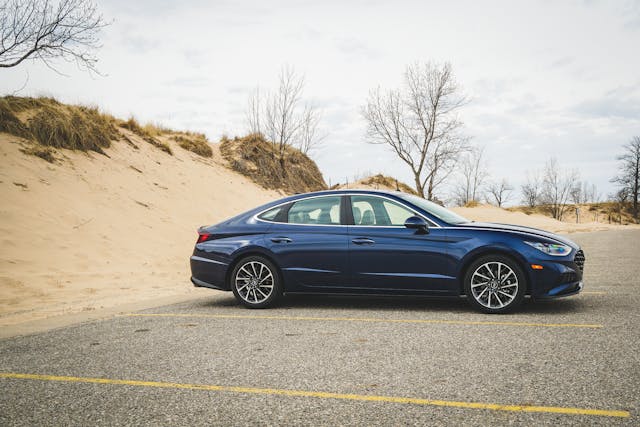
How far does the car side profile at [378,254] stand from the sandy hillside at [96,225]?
2554 millimetres

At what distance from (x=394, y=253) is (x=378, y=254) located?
0.22 m

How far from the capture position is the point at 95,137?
21234 mm

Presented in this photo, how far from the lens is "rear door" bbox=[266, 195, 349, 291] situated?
733 centimetres

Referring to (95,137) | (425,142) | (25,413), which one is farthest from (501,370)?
(425,142)

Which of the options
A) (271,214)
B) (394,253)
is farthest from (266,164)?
(394,253)

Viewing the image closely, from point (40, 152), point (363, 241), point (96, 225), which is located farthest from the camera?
point (40, 152)

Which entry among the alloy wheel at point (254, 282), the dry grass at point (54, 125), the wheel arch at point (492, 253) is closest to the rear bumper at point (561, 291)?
the wheel arch at point (492, 253)

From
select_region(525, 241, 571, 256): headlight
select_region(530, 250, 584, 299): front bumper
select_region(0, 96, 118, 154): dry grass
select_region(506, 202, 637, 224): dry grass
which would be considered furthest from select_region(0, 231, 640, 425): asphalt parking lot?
select_region(506, 202, 637, 224): dry grass

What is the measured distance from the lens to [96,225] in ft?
50.0

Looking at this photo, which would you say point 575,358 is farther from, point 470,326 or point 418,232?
point 418,232

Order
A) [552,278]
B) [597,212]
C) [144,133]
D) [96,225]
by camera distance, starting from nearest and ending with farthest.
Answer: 1. [552,278]
2. [96,225]
3. [144,133]
4. [597,212]

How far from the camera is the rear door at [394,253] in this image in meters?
6.91

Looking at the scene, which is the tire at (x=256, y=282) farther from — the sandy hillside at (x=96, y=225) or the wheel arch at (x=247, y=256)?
the sandy hillside at (x=96, y=225)

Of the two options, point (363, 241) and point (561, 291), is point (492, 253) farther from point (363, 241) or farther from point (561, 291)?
point (363, 241)
